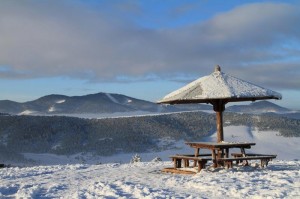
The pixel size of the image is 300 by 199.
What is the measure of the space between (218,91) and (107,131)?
338ft

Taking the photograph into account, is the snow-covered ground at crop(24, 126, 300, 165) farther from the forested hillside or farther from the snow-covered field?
the snow-covered field

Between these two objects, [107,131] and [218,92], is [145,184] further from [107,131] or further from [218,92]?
[107,131]

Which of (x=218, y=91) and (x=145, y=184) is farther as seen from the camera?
(x=218, y=91)

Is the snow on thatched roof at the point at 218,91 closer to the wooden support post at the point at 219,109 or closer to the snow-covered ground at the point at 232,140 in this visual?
the wooden support post at the point at 219,109

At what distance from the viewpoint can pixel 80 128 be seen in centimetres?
11719

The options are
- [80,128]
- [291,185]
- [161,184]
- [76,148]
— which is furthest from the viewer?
[80,128]

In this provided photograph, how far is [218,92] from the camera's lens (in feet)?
54.8

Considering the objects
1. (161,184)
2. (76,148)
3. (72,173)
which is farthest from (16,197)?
(76,148)

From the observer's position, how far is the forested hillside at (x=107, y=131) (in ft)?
339

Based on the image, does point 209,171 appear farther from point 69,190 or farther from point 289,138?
point 289,138

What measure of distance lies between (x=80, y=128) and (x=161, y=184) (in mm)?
104975

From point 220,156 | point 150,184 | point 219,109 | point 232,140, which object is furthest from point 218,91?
point 232,140

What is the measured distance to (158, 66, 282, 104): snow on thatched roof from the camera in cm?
1661

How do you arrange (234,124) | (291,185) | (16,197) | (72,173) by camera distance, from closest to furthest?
(16,197), (291,185), (72,173), (234,124)
